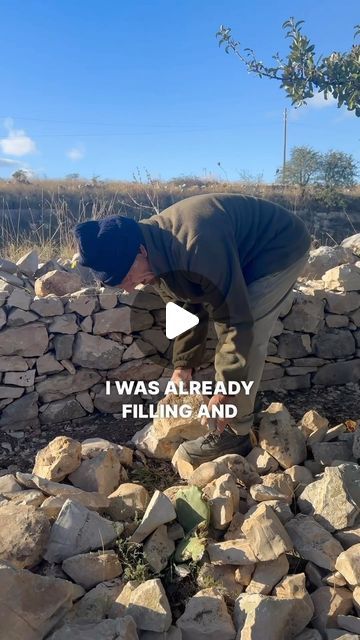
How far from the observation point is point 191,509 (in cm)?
260

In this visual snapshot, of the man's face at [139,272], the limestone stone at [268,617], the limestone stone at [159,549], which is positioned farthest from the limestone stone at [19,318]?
the limestone stone at [268,617]

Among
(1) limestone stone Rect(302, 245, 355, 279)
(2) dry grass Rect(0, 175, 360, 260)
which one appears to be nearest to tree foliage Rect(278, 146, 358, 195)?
(2) dry grass Rect(0, 175, 360, 260)

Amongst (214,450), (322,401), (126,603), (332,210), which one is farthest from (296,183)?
(126,603)

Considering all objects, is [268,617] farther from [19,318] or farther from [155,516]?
[19,318]

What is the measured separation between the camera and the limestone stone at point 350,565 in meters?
2.23

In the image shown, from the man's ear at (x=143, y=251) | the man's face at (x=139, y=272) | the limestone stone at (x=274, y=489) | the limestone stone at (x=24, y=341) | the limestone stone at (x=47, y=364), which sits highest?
the man's ear at (x=143, y=251)

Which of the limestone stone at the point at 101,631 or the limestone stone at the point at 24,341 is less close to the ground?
the limestone stone at the point at 24,341

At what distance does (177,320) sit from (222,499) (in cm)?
145

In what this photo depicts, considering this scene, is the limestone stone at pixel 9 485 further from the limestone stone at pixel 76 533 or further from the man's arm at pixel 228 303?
the man's arm at pixel 228 303

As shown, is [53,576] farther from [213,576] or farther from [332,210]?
[332,210]

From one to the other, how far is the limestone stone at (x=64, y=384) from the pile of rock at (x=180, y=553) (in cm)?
115

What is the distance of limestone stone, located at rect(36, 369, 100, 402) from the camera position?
4117 mm

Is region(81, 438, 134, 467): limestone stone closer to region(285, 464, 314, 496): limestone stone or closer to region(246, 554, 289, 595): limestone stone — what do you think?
region(285, 464, 314, 496): limestone stone

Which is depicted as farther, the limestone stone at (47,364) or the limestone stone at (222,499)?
the limestone stone at (47,364)
